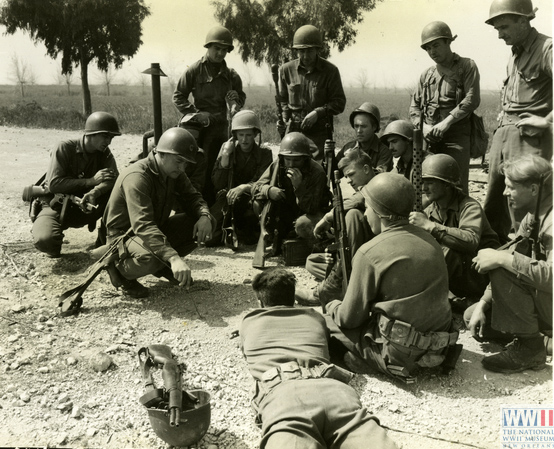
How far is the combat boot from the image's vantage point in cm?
448

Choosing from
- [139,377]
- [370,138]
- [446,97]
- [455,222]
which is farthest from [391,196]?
[370,138]

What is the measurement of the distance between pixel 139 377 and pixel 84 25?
66.0 ft

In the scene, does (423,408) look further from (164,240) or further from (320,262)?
(164,240)

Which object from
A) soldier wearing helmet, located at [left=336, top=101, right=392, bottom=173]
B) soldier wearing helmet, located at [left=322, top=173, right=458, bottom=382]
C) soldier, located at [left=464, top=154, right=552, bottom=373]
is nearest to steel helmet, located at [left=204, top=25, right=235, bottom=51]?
soldier wearing helmet, located at [left=336, top=101, right=392, bottom=173]

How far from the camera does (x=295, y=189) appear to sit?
7035 mm

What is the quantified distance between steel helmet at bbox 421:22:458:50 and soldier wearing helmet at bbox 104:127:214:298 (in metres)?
2.89

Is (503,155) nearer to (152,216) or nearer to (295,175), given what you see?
(295,175)

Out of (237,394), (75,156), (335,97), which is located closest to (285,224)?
(335,97)

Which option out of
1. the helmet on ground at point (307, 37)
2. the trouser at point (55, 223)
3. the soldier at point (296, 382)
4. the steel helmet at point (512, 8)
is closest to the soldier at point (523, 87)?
the steel helmet at point (512, 8)

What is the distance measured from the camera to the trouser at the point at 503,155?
574 cm

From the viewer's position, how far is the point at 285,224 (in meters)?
7.30

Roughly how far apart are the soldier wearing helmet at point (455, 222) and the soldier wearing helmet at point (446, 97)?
1.31m

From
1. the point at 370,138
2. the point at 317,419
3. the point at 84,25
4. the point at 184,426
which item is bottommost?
the point at 184,426

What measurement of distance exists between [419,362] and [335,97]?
4.94 meters
